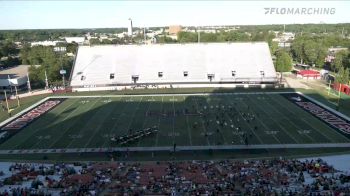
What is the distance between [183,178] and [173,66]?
38728mm

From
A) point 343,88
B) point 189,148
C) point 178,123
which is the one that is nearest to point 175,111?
point 178,123

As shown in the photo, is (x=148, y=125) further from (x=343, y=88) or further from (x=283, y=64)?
(x=283, y=64)

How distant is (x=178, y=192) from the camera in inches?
754

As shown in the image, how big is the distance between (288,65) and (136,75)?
27.8 meters

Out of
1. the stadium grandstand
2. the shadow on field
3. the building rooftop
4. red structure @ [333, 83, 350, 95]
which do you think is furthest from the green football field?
the building rooftop

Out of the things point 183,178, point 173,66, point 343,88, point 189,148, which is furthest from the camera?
point 173,66

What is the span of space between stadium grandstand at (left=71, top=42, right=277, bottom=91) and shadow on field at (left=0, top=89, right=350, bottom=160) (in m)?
8.21

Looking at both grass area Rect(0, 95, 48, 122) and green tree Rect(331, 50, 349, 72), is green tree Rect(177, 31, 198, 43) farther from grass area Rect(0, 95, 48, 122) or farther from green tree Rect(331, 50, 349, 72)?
grass area Rect(0, 95, 48, 122)

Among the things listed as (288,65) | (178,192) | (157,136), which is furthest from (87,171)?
(288,65)

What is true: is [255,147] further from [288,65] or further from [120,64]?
[288,65]

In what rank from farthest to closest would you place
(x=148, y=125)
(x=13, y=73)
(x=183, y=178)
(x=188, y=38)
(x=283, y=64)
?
(x=188, y=38)
(x=13, y=73)
(x=283, y=64)
(x=148, y=125)
(x=183, y=178)

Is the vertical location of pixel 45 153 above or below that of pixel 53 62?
below

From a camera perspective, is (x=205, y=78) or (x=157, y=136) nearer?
(x=157, y=136)

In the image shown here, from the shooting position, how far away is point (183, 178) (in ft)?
69.7
